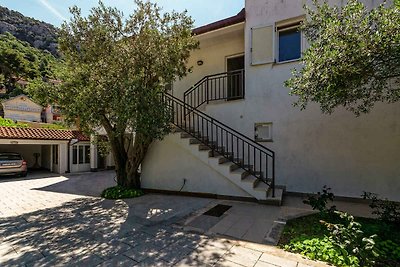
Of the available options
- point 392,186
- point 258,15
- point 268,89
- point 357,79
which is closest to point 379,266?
point 357,79

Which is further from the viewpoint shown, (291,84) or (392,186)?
(392,186)

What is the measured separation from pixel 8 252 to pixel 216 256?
3.40 metres

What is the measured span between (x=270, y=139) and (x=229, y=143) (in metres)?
1.46

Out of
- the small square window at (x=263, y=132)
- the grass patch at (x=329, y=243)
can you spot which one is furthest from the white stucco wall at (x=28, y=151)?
Result: the grass patch at (x=329, y=243)

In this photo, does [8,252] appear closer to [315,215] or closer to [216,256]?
[216,256]

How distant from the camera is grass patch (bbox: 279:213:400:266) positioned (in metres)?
3.07

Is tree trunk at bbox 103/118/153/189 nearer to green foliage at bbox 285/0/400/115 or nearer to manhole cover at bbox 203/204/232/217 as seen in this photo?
manhole cover at bbox 203/204/232/217

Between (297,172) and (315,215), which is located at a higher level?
(297,172)

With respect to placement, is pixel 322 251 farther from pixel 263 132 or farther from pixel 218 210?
pixel 263 132

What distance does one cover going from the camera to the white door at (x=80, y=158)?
598 inches

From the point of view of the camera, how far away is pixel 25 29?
211 ft

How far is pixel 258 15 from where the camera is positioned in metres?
7.55

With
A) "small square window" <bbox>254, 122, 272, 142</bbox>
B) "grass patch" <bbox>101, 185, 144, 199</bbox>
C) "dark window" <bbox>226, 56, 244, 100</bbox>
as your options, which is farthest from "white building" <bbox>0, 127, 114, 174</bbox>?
"small square window" <bbox>254, 122, 272, 142</bbox>

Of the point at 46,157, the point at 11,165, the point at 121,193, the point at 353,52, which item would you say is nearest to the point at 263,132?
the point at 353,52
